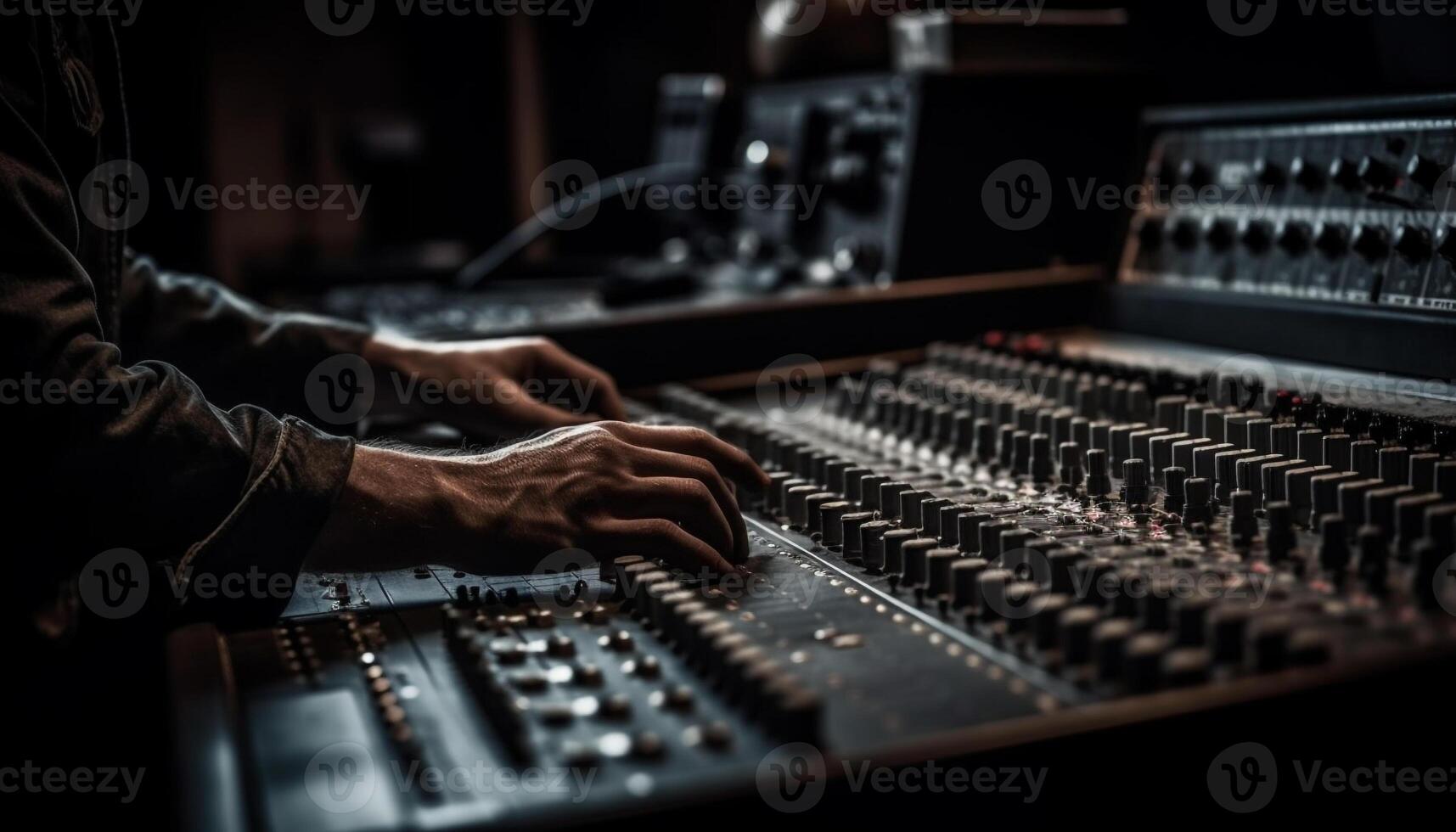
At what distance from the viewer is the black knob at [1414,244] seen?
4.42 feet

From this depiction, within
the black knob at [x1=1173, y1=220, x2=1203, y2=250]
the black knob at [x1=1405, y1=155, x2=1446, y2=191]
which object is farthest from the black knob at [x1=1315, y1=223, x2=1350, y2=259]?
the black knob at [x1=1173, y1=220, x2=1203, y2=250]

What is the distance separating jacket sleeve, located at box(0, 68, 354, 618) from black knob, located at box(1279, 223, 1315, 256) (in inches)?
43.6

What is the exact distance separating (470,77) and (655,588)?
3.51 metres

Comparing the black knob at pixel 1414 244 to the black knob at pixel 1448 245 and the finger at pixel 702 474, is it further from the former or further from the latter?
the finger at pixel 702 474

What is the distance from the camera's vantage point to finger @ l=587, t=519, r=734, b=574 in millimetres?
1024

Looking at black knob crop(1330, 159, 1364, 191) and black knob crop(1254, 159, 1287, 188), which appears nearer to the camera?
black knob crop(1330, 159, 1364, 191)

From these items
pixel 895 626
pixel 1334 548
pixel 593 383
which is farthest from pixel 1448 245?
pixel 593 383

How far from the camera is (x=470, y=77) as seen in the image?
4152mm

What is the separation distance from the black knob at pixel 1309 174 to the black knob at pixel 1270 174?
0.13 feet

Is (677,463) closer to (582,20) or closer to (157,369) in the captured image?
(157,369)

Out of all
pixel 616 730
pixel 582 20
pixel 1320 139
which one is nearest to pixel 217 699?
pixel 616 730

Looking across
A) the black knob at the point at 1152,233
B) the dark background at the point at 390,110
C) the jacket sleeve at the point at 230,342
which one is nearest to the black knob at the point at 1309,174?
the black knob at the point at 1152,233

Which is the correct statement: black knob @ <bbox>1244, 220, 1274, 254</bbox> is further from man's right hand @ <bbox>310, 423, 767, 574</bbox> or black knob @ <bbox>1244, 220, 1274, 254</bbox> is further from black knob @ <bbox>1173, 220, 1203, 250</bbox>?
man's right hand @ <bbox>310, 423, 767, 574</bbox>

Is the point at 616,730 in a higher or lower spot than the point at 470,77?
lower
